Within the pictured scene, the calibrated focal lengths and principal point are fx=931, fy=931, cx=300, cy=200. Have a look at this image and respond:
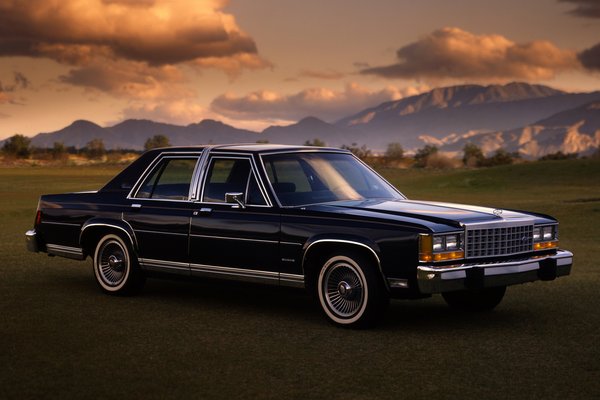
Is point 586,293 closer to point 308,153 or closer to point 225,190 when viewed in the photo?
point 308,153

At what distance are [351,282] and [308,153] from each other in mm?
1938

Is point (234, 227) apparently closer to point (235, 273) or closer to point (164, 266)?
point (235, 273)

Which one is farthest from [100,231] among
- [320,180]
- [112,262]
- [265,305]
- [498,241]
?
[498,241]

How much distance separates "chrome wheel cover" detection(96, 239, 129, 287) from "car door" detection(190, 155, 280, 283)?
121 cm

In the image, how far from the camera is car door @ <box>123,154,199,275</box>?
1012cm

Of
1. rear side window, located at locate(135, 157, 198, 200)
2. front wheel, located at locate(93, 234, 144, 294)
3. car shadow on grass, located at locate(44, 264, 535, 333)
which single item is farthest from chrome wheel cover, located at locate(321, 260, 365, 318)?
front wheel, located at locate(93, 234, 144, 294)

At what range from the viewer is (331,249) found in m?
8.95

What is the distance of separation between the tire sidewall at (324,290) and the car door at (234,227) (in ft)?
1.75

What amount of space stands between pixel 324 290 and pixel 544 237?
7.72 feet

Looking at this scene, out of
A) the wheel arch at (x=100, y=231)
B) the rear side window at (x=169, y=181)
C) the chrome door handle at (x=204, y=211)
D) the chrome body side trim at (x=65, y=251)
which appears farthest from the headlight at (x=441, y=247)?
the chrome body side trim at (x=65, y=251)

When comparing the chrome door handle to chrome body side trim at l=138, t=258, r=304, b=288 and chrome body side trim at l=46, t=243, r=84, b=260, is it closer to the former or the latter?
chrome body side trim at l=138, t=258, r=304, b=288

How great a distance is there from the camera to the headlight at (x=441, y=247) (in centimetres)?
821

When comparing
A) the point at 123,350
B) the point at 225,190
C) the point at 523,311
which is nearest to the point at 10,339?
the point at 123,350

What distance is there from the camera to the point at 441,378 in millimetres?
6867
